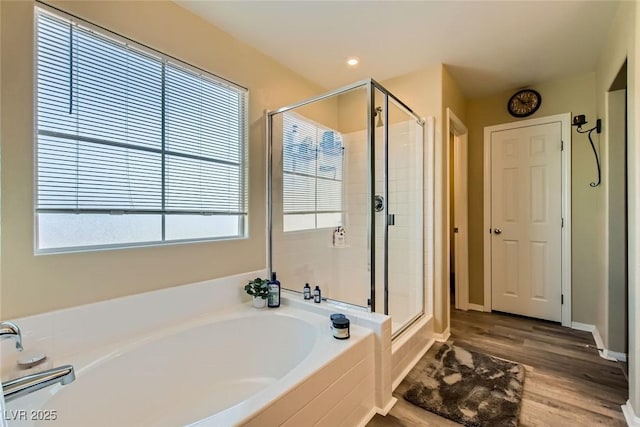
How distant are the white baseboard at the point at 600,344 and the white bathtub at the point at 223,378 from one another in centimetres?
202

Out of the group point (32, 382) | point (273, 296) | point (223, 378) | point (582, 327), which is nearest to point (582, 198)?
point (582, 327)

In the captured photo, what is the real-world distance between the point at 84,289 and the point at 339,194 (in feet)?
7.02

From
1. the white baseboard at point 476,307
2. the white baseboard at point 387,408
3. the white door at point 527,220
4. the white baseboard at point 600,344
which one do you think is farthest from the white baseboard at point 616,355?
the white baseboard at point 387,408

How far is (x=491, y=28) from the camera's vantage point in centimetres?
203

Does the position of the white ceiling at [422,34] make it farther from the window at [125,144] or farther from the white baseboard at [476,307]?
the white baseboard at [476,307]

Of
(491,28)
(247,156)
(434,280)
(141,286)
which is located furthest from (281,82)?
(434,280)

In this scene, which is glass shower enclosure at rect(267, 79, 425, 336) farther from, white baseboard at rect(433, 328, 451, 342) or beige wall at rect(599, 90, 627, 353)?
beige wall at rect(599, 90, 627, 353)

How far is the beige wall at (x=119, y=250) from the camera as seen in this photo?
1.23 m

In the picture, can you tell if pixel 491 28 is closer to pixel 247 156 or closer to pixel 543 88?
pixel 543 88

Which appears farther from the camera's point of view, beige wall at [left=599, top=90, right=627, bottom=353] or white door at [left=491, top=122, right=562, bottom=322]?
white door at [left=491, top=122, right=562, bottom=322]

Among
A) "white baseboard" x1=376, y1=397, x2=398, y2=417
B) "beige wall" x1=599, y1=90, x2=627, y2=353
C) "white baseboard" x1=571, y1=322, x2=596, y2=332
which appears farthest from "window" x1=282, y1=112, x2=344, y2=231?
"white baseboard" x1=571, y1=322, x2=596, y2=332

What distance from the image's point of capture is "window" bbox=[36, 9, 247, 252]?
4.45 ft

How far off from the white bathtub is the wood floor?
1.48 feet

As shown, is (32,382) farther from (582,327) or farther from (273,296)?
(582,327)
